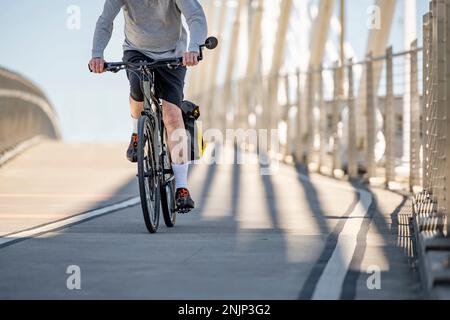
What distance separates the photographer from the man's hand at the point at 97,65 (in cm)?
771

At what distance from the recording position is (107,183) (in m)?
13.6

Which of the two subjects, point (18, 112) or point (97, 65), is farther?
point (18, 112)

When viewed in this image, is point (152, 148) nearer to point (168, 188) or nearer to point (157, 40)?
point (168, 188)

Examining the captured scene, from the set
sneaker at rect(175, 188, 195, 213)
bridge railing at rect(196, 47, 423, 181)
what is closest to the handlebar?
sneaker at rect(175, 188, 195, 213)

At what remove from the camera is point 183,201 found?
7953mm

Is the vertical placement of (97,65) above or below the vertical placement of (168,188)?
above

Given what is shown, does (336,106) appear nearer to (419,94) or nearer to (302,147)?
(302,147)

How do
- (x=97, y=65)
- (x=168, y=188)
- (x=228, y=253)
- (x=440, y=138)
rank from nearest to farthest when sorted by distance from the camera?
(x=228, y=253) < (x=440, y=138) < (x=97, y=65) < (x=168, y=188)

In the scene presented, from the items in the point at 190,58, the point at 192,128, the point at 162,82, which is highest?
the point at 190,58

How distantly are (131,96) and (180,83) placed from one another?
0.29 m

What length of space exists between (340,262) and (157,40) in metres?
2.26

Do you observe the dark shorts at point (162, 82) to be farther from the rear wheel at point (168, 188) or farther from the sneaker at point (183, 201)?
the sneaker at point (183, 201)

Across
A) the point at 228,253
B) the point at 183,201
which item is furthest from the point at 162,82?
the point at 228,253

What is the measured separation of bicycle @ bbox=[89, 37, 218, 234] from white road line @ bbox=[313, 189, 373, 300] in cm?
103
